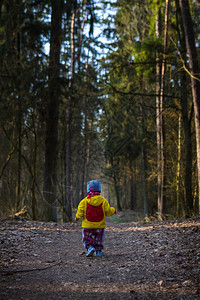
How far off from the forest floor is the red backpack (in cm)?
74

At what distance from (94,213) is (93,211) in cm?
5

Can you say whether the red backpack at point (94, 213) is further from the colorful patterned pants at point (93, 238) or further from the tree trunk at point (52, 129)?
the tree trunk at point (52, 129)

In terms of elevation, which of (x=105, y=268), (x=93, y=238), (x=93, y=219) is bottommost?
(x=105, y=268)

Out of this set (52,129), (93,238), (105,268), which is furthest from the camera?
(52,129)

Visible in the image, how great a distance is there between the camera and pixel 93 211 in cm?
596

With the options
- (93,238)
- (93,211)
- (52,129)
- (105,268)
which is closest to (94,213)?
(93,211)

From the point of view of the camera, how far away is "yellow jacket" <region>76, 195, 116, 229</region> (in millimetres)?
5941

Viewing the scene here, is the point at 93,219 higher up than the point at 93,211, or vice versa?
the point at 93,211

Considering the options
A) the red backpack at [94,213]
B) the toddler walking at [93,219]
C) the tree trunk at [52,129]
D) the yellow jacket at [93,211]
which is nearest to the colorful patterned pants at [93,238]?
the toddler walking at [93,219]

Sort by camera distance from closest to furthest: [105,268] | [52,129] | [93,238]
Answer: [105,268], [93,238], [52,129]

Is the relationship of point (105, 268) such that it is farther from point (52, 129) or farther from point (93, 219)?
point (52, 129)

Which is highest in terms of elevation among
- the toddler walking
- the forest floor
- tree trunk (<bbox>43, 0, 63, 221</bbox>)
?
tree trunk (<bbox>43, 0, 63, 221</bbox>)

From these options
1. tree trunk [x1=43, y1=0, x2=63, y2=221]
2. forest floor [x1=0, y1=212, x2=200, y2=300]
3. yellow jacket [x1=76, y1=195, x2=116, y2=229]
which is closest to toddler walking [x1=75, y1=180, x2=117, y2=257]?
yellow jacket [x1=76, y1=195, x2=116, y2=229]

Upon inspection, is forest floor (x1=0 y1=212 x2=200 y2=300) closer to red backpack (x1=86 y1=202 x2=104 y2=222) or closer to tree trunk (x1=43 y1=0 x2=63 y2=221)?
red backpack (x1=86 y1=202 x2=104 y2=222)
